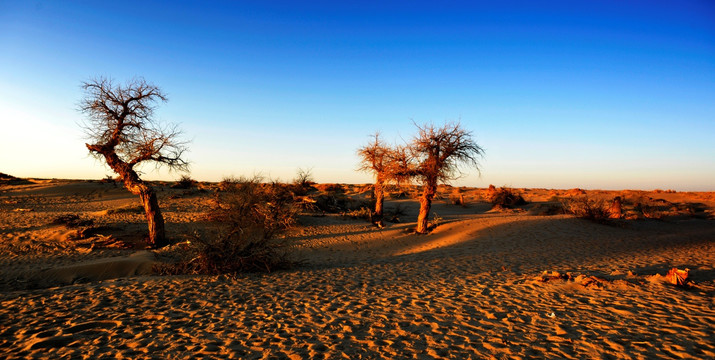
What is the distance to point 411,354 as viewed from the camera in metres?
4.56

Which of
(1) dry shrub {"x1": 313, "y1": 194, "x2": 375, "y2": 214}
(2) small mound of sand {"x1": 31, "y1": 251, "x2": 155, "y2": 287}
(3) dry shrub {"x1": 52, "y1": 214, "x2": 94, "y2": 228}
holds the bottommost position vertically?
(2) small mound of sand {"x1": 31, "y1": 251, "x2": 155, "y2": 287}

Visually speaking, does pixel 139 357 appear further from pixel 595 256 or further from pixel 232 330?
pixel 595 256

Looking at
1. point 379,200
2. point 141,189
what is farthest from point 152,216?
point 379,200

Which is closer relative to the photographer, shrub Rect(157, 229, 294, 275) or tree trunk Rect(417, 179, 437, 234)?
shrub Rect(157, 229, 294, 275)

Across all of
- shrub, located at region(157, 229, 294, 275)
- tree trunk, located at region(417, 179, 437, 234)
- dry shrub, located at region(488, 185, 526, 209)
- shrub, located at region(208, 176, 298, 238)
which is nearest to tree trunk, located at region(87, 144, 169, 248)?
shrub, located at region(208, 176, 298, 238)

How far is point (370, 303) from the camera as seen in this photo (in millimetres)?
6871

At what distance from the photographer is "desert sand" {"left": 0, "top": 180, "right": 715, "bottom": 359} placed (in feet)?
15.4

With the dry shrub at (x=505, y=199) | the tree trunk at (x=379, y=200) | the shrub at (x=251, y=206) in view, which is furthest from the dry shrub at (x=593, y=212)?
the shrub at (x=251, y=206)

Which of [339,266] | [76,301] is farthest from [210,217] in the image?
[76,301]

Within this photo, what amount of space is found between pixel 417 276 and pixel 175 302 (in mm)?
6113

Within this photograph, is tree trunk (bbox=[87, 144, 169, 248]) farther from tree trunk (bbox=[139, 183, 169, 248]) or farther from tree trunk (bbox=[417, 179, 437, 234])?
tree trunk (bbox=[417, 179, 437, 234])

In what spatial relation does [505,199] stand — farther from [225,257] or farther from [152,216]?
[152,216]

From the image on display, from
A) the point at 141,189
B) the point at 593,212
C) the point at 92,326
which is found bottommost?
the point at 92,326

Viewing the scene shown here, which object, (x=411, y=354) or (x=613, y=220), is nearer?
(x=411, y=354)
